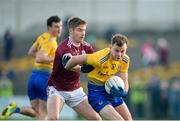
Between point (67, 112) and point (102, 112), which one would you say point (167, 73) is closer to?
point (67, 112)

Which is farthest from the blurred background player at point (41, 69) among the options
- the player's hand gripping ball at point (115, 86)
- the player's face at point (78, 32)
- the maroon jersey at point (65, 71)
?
the player's hand gripping ball at point (115, 86)

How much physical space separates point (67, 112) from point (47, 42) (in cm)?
1036

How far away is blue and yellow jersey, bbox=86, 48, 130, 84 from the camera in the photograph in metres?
13.3

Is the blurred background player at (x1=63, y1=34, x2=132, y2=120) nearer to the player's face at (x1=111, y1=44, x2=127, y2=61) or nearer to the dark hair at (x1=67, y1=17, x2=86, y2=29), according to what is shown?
the player's face at (x1=111, y1=44, x2=127, y2=61)

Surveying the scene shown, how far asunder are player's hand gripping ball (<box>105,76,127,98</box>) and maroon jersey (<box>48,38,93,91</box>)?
725mm

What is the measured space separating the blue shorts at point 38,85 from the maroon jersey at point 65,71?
260 centimetres

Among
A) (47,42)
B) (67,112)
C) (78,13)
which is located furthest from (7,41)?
(47,42)

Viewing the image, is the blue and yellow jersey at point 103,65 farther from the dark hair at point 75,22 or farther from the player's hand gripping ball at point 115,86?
the dark hair at point 75,22

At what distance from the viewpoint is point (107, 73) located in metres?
13.6

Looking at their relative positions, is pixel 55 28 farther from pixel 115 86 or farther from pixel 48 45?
pixel 115 86

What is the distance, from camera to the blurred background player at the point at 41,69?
1611cm

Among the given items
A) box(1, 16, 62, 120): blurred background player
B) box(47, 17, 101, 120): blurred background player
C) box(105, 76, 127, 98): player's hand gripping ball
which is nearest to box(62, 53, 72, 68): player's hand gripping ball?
box(47, 17, 101, 120): blurred background player

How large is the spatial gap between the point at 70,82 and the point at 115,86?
3.34ft

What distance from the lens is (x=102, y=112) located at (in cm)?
1352
